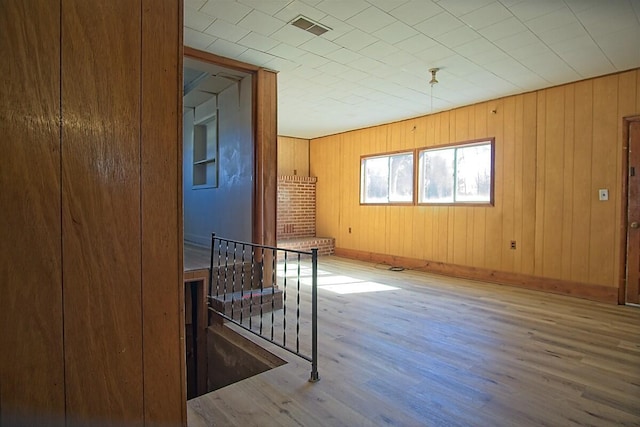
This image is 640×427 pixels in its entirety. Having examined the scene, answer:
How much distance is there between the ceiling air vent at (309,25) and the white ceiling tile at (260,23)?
116mm

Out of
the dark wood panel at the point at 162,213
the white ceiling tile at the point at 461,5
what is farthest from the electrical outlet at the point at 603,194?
the dark wood panel at the point at 162,213

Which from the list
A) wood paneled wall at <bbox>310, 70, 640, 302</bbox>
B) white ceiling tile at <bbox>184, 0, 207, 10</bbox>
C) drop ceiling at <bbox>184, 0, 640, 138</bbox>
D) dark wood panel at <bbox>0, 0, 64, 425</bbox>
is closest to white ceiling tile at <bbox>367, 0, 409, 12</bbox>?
drop ceiling at <bbox>184, 0, 640, 138</bbox>

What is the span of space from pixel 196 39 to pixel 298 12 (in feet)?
3.52

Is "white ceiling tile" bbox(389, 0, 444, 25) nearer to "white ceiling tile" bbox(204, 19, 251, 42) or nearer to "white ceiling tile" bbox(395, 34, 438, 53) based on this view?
"white ceiling tile" bbox(395, 34, 438, 53)

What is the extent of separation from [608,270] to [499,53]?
2689 millimetres

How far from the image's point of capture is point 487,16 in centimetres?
271

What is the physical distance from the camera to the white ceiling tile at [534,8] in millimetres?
2531

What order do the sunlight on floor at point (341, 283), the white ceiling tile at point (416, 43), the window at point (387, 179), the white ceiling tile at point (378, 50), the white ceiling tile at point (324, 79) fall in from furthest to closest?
the window at point (387, 179) < the sunlight on floor at point (341, 283) < the white ceiling tile at point (324, 79) < the white ceiling tile at point (378, 50) < the white ceiling tile at point (416, 43)

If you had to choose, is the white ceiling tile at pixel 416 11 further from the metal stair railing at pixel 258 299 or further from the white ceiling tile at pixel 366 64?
the metal stair railing at pixel 258 299

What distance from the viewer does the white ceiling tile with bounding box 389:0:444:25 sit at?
8.42 ft

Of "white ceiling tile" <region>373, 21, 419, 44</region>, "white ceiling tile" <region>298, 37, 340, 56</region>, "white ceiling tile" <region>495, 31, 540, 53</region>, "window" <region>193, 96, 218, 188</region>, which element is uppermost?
"white ceiling tile" <region>298, 37, 340, 56</region>

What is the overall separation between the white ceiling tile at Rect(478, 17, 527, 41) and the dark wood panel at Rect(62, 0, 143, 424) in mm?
2699

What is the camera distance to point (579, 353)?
259 cm

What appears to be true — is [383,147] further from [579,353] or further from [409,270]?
[579,353]
